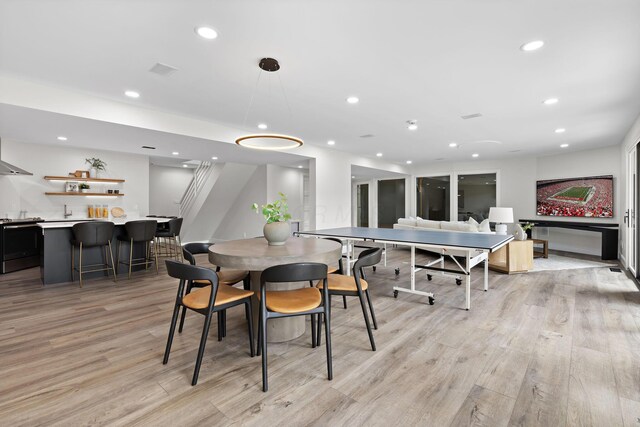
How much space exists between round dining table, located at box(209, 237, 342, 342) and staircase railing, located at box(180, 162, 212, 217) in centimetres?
614

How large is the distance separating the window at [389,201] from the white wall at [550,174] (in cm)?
179

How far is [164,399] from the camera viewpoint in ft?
6.18

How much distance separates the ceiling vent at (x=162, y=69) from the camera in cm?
301

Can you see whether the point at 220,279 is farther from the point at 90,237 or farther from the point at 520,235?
the point at 520,235

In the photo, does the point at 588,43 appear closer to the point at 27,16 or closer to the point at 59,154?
the point at 27,16

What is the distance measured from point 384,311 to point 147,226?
407cm

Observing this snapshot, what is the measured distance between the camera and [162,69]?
10.1ft

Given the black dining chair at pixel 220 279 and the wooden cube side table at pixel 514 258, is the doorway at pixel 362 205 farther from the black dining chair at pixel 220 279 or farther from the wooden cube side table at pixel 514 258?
the black dining chair at pixel 220 279

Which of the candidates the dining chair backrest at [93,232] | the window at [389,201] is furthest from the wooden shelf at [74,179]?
the window at [389,201]

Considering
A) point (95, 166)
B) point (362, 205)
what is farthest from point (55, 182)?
point (362, 205)

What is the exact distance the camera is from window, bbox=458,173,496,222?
9.30 meters

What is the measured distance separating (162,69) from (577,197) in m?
9.12

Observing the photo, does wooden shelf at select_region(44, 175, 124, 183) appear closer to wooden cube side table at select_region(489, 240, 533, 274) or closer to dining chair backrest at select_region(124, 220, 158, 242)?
dining chair backrest at select_region(124, 220, 158, 242)

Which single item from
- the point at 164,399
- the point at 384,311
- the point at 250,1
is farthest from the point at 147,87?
the point at 384,311
